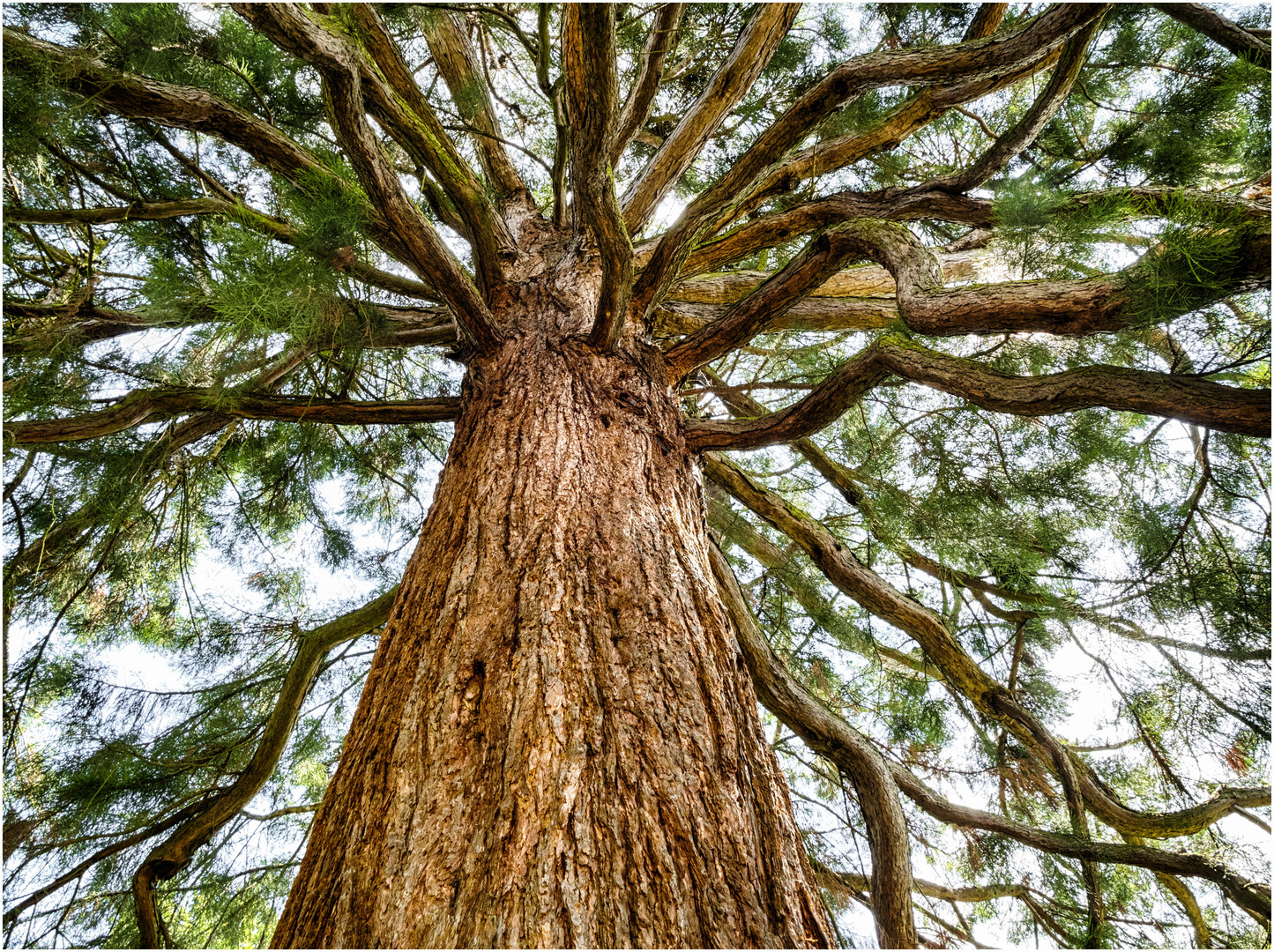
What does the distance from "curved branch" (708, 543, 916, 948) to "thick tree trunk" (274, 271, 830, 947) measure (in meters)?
0.55

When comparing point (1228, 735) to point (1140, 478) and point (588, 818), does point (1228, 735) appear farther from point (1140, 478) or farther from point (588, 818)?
point (588, 818)

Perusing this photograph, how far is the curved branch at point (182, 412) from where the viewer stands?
5.30 ft

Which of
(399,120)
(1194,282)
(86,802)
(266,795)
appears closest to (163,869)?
(86,802)

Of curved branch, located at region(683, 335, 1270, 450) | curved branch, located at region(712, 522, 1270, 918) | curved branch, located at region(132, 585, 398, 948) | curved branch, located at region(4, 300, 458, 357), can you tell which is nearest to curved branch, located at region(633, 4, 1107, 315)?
curved branch, located at region(683, 335, 1270, 450)

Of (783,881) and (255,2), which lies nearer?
(783,881)

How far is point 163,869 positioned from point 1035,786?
105 inches

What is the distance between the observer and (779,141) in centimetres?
143

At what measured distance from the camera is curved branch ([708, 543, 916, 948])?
4.82 feet

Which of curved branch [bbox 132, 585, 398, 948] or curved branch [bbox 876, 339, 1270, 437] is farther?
curved branch [bbox 132, 585, 398, 948]

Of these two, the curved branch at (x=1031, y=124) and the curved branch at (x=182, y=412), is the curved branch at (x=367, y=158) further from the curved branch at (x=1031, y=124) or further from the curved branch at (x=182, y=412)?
the curved branch at (x=1031, y=124)

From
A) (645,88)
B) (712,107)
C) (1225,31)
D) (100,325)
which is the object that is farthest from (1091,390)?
(100,325)

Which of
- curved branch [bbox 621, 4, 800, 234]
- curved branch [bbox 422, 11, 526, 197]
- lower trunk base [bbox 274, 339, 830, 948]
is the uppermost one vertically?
curved branch [bbox 422, 11, 526, 197]

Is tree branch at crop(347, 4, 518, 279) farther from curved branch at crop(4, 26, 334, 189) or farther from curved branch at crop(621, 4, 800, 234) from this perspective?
curved branch at crop(621, 4, 800, 234)

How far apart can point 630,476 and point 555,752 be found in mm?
678
